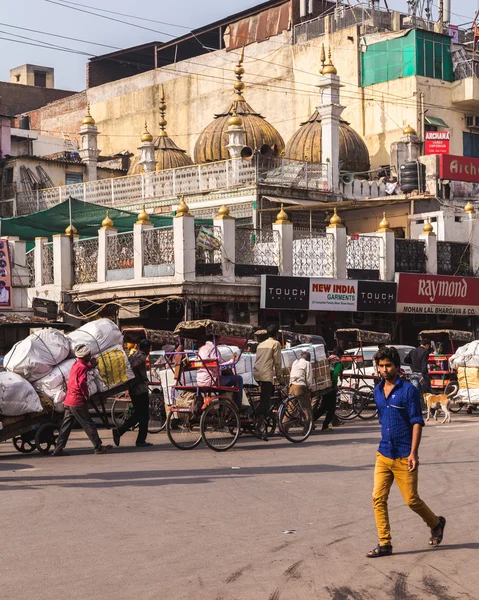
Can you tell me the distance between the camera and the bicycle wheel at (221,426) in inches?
579

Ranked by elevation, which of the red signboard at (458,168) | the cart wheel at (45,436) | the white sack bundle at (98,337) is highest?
the red signboard at (458,168)

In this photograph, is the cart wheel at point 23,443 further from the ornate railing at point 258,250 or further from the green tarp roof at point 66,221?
the green tarp roof at point 66,221

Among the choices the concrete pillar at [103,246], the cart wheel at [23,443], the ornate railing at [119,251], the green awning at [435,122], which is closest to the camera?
the cart wheel at [23,443]

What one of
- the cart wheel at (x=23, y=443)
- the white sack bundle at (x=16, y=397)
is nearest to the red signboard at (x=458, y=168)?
the cart wheel at (x=23, y=443)

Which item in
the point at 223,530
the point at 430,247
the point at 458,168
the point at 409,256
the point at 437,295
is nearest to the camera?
the point at 223,530

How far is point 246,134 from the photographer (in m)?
35.9

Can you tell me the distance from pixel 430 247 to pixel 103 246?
10119 mm

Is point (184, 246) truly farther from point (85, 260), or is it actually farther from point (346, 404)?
point (346, 404)

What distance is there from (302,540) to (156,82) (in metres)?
47.3

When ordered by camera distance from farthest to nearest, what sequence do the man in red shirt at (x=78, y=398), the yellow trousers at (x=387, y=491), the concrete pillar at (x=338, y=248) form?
the concrete pillar at (x=338, y=248)
the man in red shirt at (x=78, y=398)
the yellow trousers at (x=387, y=491)

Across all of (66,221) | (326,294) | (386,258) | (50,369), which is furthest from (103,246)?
(50,369)

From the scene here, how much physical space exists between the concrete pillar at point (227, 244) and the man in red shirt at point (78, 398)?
36.9 ft

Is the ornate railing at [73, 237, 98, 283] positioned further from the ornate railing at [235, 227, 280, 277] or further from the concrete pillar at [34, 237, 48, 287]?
the ornate railing at [235, 227, 280, 277]

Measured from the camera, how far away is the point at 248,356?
18.1 m
